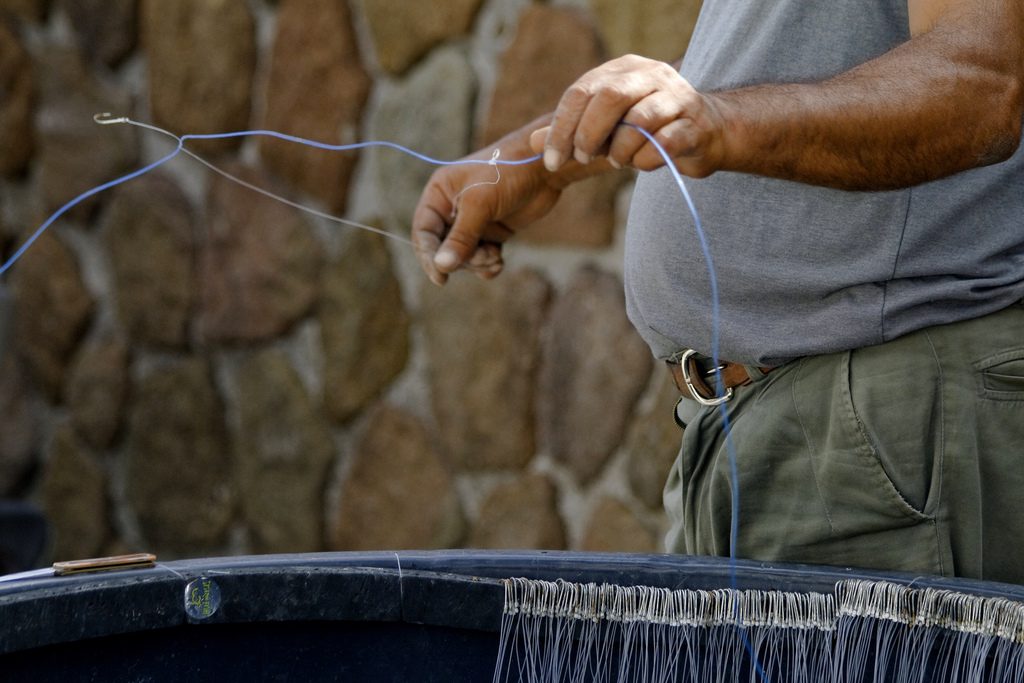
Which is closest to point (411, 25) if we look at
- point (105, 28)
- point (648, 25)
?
point (648, 25)

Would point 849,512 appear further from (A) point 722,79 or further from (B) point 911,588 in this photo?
(A) point 722,79

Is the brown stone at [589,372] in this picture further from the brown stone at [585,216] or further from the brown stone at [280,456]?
the brown stone at [280,456]

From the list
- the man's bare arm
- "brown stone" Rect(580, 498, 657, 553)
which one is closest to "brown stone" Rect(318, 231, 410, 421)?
"brown stone" Rect(580, 498, 657, 553)

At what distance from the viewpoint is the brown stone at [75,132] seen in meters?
2.29

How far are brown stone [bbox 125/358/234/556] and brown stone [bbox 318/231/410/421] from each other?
0.27 meters

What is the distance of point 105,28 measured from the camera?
2273 mm

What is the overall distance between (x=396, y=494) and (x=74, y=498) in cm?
70

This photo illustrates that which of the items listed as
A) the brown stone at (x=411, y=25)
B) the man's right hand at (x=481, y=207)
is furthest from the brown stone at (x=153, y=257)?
the man's right hand at (x=481, y=207)

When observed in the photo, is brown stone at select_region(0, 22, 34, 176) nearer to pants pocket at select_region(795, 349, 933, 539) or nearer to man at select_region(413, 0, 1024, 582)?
man at select_region(413, 0, 1024, 582)

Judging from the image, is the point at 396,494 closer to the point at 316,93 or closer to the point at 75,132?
the point at 316,93

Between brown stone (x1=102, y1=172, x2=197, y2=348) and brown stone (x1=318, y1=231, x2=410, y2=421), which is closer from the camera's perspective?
brown stone (x1=318, y1=231, x2=410, y2=421)

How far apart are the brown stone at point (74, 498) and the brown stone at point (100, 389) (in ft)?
0.13

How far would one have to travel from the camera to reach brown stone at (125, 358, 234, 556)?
7.38ft

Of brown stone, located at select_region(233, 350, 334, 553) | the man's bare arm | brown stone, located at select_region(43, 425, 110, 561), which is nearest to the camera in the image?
the man's bare arm
